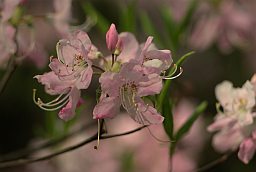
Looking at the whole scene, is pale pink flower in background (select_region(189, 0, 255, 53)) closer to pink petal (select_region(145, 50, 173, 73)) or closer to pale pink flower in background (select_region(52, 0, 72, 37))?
pale pink flower in background (select_region(52, 0, 72, 37))

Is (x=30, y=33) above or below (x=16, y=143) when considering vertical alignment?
above

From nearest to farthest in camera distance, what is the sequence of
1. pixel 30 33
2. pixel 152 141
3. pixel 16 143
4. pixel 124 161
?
pixel 30 33, pixel 124 161, pixel 152 141, pixel 16 143

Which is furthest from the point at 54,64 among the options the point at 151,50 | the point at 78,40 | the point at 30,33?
the point at 30,33

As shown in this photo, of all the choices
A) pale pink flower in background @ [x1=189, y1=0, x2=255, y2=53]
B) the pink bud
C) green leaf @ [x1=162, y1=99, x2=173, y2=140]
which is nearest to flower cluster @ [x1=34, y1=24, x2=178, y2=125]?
the pink bud

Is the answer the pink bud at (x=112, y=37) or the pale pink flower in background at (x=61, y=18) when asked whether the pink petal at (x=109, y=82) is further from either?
the pale pink flower in background at (x=61, y=18)

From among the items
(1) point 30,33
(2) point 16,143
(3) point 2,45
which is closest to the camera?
(3) point 2,45

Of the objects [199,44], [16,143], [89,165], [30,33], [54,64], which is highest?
[54,64]

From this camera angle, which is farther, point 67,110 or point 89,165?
point 89,165

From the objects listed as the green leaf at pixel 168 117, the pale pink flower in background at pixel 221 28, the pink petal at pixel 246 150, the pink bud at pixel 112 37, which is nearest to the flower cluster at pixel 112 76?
the pink bud at pixel 112 37

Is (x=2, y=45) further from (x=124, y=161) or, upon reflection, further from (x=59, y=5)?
(x=124, y=161)
